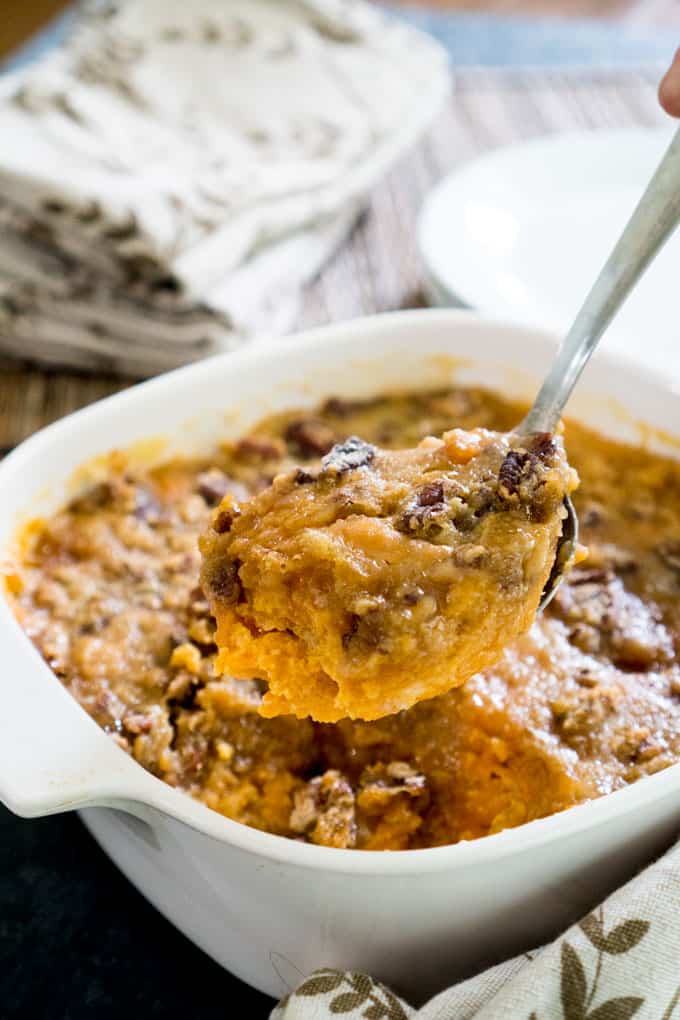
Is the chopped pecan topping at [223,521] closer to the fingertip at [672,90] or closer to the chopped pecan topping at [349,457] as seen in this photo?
the chopped pecan topping at [349,457]

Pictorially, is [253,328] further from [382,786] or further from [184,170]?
[382,786]

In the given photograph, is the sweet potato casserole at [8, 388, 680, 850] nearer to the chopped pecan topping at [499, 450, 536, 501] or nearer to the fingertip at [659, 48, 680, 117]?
the chopped pecan topping at [499, 450, 536, 501]

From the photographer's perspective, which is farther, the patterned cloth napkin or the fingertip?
the fingertip

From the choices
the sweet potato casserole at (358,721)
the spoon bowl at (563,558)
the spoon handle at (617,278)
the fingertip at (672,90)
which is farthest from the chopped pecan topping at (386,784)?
the fingertip at (672,90)

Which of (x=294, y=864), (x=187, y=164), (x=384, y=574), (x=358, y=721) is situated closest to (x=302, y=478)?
(x=384, y=574)

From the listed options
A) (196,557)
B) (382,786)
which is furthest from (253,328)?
(382,786)

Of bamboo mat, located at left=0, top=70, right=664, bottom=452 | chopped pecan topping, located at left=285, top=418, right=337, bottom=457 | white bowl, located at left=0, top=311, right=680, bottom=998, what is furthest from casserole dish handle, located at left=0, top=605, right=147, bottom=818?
bamboo mat, located at left=0, top=70, right=664, bottom=452
